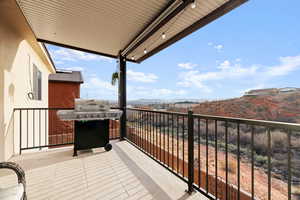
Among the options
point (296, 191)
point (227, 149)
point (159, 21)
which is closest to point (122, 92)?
point (159, 21)

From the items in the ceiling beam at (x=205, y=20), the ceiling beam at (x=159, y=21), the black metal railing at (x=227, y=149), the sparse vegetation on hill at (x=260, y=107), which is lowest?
the black metal railing at (x=227, y=149)

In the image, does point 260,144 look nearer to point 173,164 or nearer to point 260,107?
point 173,164

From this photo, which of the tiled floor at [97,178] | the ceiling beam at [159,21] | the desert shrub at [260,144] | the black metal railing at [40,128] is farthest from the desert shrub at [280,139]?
the black metal railing at [40,128]

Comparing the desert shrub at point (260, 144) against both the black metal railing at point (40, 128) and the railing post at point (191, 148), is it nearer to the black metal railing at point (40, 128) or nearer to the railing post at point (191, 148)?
the railing post at point (191, 148)

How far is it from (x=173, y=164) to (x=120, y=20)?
9.19 feet

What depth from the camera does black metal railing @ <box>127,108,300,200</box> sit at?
1301 mm

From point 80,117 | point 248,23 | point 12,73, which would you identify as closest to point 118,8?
point 80,117

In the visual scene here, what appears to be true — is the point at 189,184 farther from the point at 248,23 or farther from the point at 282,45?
the point at 282,45

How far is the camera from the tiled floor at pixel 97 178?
1.87 metres

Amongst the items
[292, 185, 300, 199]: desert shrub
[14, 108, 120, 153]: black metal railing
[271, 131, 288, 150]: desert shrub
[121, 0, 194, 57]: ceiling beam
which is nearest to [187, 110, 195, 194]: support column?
[271, 131, 288, 150]: desert shrub

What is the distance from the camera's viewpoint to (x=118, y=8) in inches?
99.9

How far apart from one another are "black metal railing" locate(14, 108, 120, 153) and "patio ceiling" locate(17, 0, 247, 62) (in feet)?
6.11

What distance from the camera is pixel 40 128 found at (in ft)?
14.0

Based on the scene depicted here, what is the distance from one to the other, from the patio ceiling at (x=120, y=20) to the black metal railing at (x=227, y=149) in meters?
1.64
